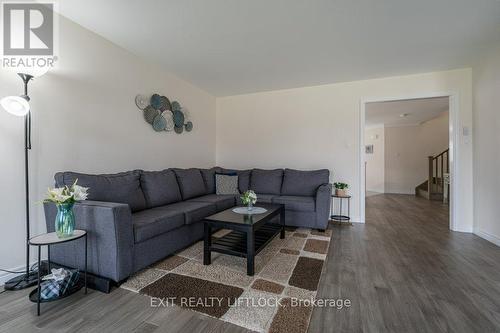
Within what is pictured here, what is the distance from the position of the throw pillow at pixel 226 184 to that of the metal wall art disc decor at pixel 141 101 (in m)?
1.57

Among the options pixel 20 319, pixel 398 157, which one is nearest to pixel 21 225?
pixel 20 319

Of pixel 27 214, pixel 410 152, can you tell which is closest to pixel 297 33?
pixel 27 214

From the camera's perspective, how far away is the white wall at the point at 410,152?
22.3ft

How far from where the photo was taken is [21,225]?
196 cm

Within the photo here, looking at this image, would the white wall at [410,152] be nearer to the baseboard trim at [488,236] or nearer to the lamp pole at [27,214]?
the baseboard trim at [488,236]

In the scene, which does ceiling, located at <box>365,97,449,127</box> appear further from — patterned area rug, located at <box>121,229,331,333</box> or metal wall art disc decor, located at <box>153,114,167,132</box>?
metal wall art disc decor, located at <box>153,114,167,132</box>

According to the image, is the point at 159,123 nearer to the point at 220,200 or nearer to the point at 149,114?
the point at 149,114

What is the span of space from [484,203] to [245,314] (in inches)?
138

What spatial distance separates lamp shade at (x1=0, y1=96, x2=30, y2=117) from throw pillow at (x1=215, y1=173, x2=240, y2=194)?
8.31 feet

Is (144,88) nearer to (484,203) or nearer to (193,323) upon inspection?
(193,323)

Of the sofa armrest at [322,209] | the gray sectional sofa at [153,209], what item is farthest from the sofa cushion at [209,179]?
the sofa armrest at [322,209]

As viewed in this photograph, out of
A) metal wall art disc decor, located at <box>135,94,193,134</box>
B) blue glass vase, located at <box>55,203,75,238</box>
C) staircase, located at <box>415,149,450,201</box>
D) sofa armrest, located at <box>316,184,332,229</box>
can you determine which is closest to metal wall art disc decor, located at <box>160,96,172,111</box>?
metal wall art disc decor, located at <box>135,94,193,134</box>

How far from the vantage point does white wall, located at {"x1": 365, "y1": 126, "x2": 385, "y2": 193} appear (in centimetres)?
770

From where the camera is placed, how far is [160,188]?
2.82m
